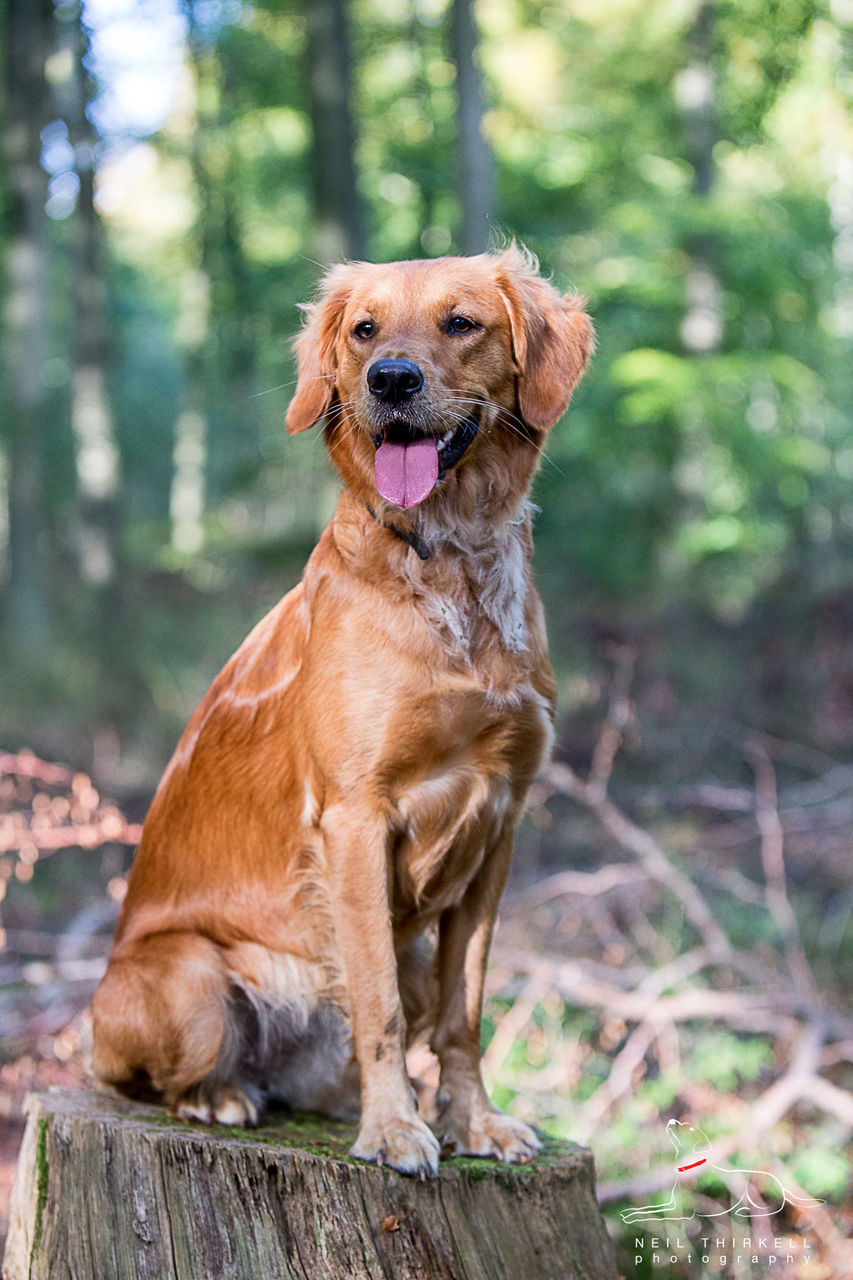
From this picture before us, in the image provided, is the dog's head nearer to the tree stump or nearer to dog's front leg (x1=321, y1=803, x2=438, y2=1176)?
dog's front leg (x1=321, y1=803, x2=438, y2=1176)

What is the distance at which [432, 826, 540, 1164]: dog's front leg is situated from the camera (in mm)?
2680

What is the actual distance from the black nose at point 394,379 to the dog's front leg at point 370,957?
91 centimetres

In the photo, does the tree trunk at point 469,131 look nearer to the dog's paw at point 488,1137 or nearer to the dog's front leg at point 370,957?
the dog's front leg at point 370,957

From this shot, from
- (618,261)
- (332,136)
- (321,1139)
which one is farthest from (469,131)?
(321,1139)

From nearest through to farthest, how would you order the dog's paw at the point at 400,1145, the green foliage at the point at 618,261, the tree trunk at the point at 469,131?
the dog's paw at the point at 400,1145
the tree trunk at the point at 469,131
the green foliage at the point at 618,261

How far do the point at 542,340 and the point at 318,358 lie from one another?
21.7 inches

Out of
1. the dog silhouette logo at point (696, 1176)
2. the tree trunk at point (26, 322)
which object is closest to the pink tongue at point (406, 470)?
the dog silhouette logo at point (696, 1176)

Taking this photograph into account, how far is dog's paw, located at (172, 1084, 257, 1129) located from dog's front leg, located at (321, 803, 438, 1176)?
0.36 m

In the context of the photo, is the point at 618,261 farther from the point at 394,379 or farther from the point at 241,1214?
Answer: the point at 241,1214

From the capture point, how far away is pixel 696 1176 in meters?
4.12

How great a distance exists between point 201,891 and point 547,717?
936mm

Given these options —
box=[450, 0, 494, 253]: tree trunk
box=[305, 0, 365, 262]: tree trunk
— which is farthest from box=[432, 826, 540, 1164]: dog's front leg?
box=[450, 0, 494, 253]: tree trunk

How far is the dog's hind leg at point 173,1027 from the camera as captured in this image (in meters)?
2.58

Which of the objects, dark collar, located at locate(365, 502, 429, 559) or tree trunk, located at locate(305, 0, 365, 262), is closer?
dark collar, located at locate(365, 502, 429, 559)
